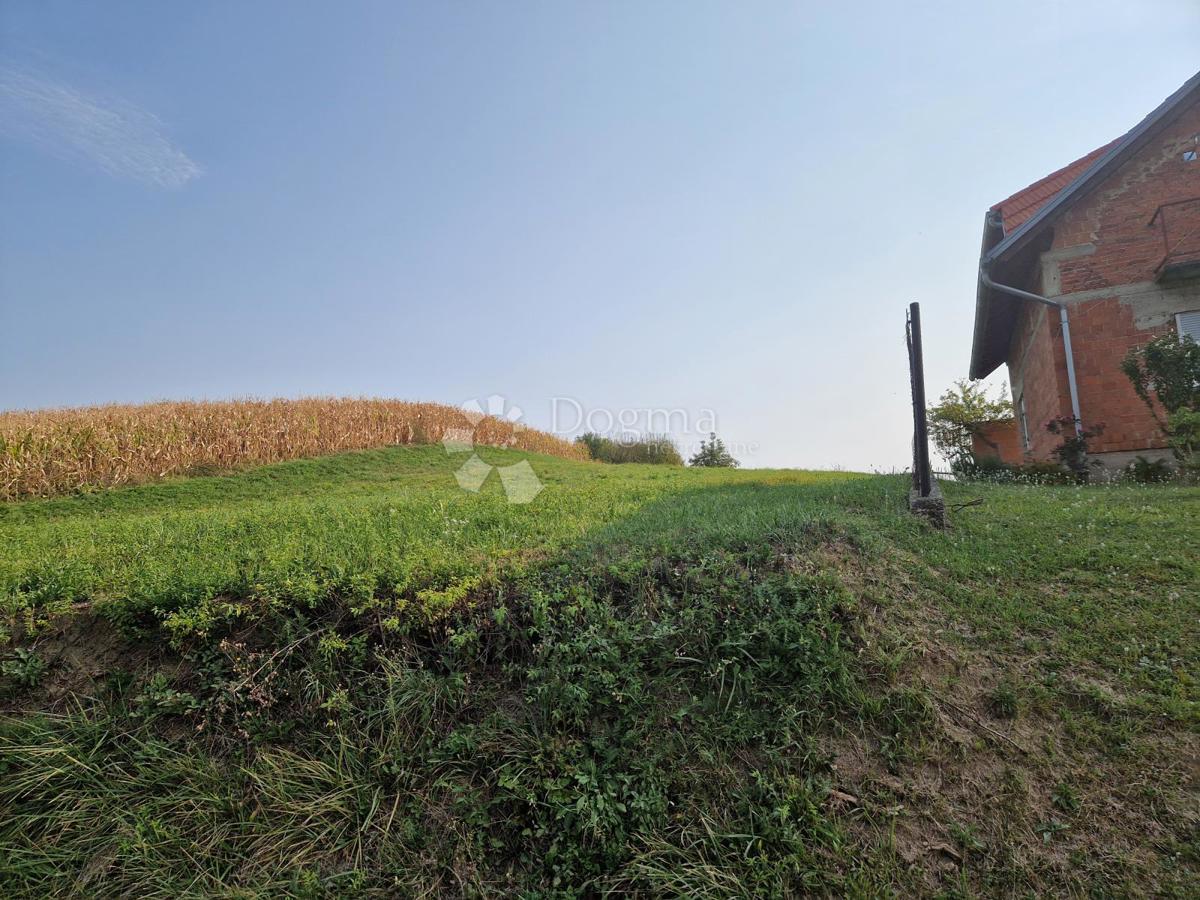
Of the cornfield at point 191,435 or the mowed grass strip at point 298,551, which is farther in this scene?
the cornfield at point 191,435

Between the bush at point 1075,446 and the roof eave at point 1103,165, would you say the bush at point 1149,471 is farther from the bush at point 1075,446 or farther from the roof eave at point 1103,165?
the roof eave at point 1103,165

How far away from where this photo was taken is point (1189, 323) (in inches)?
462

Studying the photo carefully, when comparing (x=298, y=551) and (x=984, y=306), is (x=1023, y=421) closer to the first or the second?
(x=984, y=306)

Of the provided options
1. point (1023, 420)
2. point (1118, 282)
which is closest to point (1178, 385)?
point (1118, 282)

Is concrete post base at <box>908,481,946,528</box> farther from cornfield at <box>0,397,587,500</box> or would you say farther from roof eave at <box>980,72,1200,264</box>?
cornfield at <box>0,397,587,500</box>

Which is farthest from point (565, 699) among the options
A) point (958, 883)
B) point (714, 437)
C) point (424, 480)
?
point (714, 437)

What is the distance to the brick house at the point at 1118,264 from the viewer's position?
38.3 feet

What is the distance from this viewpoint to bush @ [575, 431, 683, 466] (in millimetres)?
23766

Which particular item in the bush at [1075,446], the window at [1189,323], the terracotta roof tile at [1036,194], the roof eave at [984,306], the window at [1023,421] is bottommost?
the bush at [1075,446]

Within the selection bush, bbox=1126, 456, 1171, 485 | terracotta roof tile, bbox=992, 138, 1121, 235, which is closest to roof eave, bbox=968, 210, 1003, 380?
terracotta roof tile, bbox=992, 138, 1121, 235

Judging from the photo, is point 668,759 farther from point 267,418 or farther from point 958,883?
point 267,418

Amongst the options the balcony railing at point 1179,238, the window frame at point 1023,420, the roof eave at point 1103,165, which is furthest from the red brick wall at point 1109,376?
the window frame at point 1023,420

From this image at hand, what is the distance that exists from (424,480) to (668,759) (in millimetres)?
10896

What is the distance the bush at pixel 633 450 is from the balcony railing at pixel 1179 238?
583 inches
